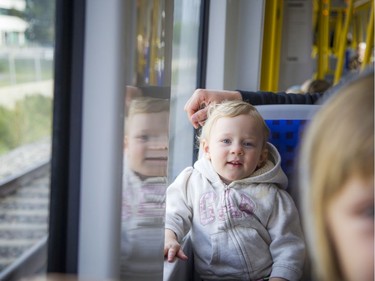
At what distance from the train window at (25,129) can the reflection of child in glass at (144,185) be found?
0.16m

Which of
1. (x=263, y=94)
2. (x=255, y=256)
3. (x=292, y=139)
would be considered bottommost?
(x=255, y=256)

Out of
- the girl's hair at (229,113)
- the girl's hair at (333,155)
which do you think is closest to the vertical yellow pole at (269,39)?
the girl's hair at (229,113)

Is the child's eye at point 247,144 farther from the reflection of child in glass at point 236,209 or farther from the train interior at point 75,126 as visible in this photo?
the train interior at point 75,126

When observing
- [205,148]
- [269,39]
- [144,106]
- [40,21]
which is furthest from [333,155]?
[269,39]

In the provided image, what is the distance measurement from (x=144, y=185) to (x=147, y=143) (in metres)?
0.09

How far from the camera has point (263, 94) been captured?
2107 millimetres

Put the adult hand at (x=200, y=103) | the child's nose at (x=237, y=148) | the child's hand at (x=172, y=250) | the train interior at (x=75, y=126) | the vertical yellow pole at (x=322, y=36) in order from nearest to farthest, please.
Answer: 1. the train interior at (x=75, y=126)
2. the child's hand at (x=172, y=250)
3. the child's nose at (x=237, y=148)
4. the adult hand at (x=200, y=103)
5. the vertical yellow pole at (x=322, y=36)

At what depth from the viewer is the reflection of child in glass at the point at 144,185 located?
1.09 meters

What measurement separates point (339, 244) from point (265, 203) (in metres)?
0.99

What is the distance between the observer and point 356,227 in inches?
24.8

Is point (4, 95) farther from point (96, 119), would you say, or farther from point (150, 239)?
point (150, 239)

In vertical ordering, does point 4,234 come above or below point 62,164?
below

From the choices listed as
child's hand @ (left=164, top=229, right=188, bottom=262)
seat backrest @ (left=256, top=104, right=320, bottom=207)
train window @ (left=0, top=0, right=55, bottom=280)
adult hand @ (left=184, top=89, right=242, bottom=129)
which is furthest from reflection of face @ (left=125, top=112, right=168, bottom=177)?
seat backrest @ (left=256, top=104, right=320, bottom=207)

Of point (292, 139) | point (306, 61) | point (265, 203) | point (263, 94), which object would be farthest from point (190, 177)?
point (306, 61)
